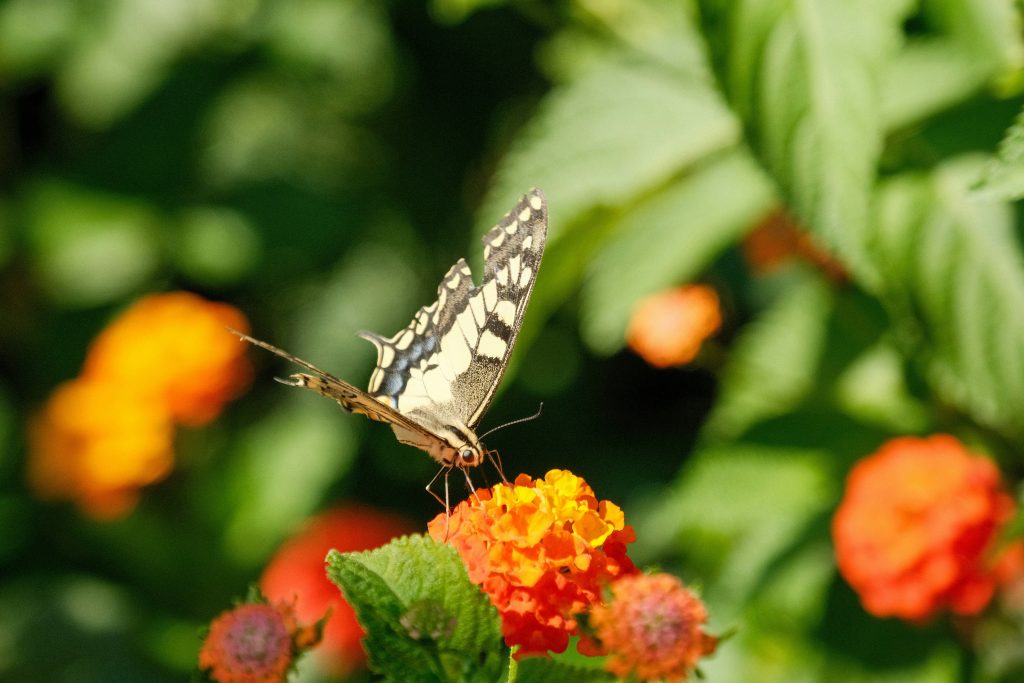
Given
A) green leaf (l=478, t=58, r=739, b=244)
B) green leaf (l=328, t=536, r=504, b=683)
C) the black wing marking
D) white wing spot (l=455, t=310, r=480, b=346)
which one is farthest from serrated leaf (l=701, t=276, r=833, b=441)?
green leaf (l=328, t=536, r=504, b=683)

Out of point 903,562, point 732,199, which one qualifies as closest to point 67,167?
point 732,199

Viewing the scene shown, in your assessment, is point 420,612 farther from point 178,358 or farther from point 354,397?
point 178,358

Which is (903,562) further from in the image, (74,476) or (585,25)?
(74,476)

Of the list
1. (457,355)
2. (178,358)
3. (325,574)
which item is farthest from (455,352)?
(178,358)

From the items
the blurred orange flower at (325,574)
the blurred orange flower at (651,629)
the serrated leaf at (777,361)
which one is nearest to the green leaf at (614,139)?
the serrated leaf at (777,361)

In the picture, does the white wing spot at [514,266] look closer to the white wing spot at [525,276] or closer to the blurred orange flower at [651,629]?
the white wing spot at [525,276]

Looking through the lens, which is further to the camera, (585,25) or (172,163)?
(172,163)
